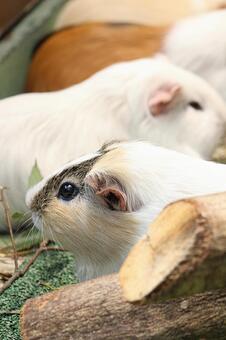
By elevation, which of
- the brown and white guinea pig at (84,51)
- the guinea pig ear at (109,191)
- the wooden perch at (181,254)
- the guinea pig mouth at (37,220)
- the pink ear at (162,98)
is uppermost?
the wooden perch at (181,254)

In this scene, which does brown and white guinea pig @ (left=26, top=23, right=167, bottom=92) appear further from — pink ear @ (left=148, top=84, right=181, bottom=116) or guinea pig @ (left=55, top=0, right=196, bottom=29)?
pink ear @ (left=148, top=84, right=181, bottom=116)

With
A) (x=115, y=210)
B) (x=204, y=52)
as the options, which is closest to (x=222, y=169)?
(x=115, y=210)

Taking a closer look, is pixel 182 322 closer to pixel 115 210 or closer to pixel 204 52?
pixel 115 210

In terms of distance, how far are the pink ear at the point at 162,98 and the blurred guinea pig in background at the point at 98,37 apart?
0.53m

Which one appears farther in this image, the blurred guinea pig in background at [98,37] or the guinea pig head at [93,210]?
the blurred guinea pig in background at [98,37]

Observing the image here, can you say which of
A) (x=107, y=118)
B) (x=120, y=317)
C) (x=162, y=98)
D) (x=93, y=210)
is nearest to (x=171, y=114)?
(x=162, y=98)

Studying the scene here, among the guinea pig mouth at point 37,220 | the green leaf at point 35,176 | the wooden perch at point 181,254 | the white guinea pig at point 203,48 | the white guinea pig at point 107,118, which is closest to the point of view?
the wooden perch at point 181,254

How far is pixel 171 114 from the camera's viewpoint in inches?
82.5

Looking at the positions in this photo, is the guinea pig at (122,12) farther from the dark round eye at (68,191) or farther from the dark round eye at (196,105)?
the dark round eye at (68,191)

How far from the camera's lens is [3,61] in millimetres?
2525

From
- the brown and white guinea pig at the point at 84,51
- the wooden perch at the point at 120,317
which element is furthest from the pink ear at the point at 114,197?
the brown and white guinea pig at the point at 84,51

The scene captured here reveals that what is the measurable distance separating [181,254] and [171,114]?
1.26m

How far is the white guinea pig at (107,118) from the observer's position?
2004mm

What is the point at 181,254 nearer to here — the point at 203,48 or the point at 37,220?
the point at 37,220
